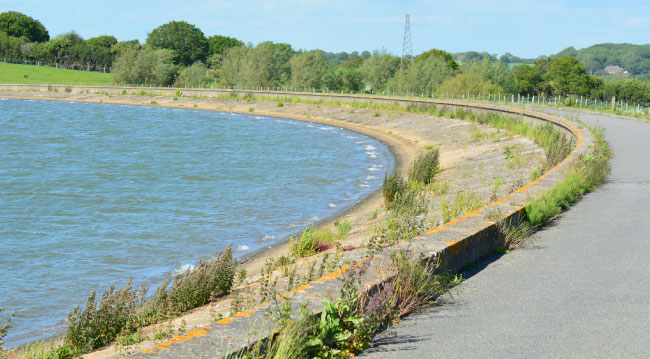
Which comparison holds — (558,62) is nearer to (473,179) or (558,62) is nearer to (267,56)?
(267,56)

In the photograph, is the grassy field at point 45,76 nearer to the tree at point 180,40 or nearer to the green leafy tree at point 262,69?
the tree at point 180,40

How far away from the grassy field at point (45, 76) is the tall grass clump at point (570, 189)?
128 meters

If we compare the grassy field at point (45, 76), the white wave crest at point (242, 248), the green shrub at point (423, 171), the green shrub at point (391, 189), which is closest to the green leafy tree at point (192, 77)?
the grassy field at point (45, 76)

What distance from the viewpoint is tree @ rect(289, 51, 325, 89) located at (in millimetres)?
103562

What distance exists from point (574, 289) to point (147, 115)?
264ft

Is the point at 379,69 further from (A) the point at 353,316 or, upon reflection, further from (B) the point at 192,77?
(A) the point at 353,316

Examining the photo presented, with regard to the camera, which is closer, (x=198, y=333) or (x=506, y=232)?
(x=198, y=333)

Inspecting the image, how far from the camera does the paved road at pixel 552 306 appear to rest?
5977 mm

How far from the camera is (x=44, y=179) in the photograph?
32.4 metres

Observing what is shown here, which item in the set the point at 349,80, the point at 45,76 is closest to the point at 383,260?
the point at 349,80

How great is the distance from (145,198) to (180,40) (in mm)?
167560

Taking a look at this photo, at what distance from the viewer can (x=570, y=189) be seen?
1378cm

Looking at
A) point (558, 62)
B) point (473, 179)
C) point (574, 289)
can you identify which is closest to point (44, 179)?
point (473, 179)

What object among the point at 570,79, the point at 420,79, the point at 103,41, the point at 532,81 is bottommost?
the point at 420,79
